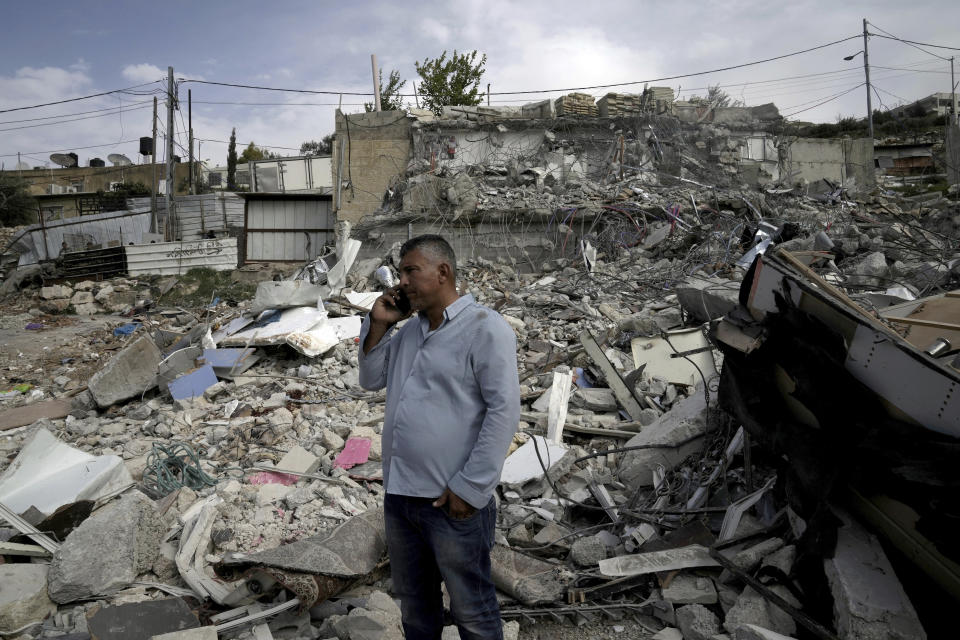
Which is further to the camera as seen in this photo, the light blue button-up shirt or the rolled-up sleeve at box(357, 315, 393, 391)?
the rolled-up sleeve at box(357, 315, 393, 391)

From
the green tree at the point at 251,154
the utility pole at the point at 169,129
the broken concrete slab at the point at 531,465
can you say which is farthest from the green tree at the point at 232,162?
the broken concrete slab at the point at 531,465

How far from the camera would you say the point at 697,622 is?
253 cm

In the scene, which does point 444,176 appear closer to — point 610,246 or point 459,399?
point 610,246

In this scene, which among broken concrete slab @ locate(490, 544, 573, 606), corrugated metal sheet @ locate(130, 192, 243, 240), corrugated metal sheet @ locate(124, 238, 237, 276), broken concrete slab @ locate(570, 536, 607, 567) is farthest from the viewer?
corrugated metal sheet @ locate(130, 192, 243, 240)

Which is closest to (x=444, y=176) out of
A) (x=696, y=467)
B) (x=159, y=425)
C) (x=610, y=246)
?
(x=610, y=246)

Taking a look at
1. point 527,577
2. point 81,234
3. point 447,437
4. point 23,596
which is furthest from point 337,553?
point 81,234

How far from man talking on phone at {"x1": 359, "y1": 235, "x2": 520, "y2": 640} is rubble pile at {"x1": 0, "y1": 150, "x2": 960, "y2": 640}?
78 centimetres

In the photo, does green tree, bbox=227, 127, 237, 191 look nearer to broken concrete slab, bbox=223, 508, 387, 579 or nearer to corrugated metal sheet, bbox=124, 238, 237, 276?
corrugated metal sheet, bbox=124, 238, 237, 276

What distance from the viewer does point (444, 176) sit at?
14.2 meters

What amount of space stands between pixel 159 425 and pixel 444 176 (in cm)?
1010

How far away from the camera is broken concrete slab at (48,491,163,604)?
2711 millimetres

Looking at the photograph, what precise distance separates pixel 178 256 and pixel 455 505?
660 inches

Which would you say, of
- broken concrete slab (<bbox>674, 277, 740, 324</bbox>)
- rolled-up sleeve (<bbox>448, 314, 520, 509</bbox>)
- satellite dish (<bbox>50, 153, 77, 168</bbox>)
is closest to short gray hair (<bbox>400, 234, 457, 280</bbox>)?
rolled-up sleeve (<bbox>448, 314, 520, 509</bbox>)

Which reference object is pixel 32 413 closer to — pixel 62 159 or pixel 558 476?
pixel 558 476
